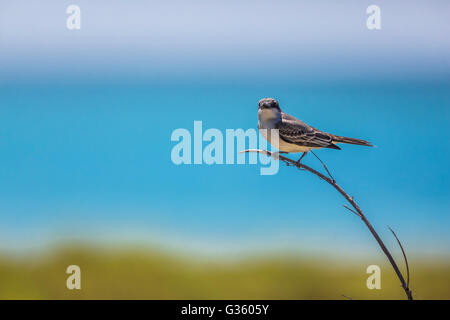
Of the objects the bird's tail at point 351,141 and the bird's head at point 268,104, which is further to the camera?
the bird's head at point 268,104

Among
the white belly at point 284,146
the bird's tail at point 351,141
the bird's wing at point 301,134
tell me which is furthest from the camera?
the white belly at point 284,146

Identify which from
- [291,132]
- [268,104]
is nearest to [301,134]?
[291,132]

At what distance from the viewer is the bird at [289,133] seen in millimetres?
2639

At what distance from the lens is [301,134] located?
8.98 feet

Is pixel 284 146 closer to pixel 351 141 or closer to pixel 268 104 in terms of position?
pixel 268 104

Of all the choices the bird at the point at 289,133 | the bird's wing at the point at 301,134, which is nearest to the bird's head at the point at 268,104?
the bird at the point at 289,133

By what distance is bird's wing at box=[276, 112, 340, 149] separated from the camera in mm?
2615

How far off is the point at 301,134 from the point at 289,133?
86mm

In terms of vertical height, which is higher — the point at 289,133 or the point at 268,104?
the point at 268,104

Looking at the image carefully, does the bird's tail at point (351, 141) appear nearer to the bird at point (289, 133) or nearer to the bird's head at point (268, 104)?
the bird at point (289, 133)

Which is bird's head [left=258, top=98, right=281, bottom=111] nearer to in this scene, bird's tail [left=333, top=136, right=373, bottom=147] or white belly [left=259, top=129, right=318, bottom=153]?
white belly [left=259, top=129, right=318, bottom=153]
